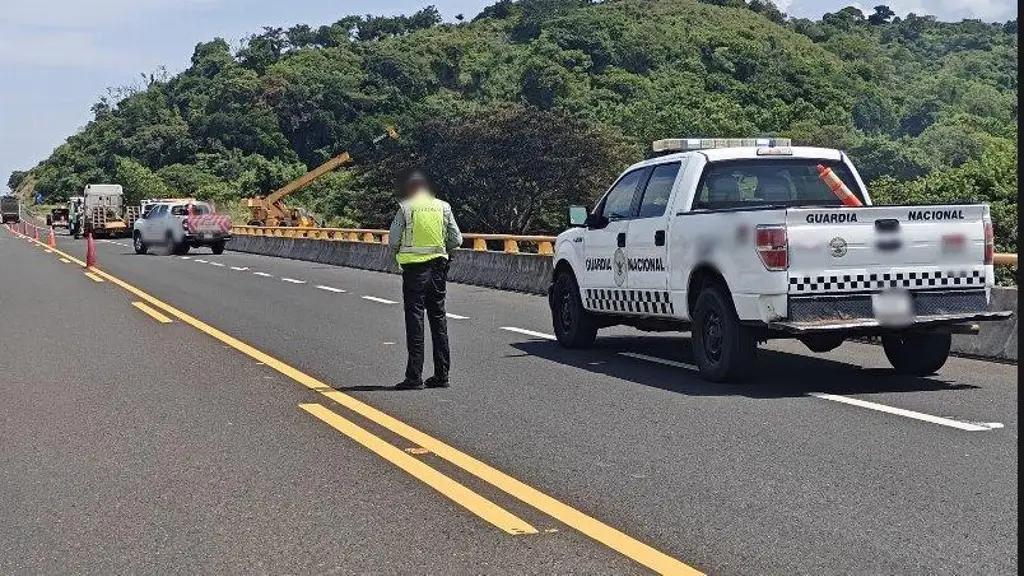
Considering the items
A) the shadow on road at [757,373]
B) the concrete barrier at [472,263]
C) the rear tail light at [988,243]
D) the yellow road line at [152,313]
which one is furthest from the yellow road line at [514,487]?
the concrete barrier at [472,263]

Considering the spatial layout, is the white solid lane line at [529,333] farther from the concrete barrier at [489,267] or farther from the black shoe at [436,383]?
the black shoe at [436,383]

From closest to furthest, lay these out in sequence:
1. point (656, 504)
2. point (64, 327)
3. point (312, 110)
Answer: point (656, 504) → point (64, 327) → point (312, 110)

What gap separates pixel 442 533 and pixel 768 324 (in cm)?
466

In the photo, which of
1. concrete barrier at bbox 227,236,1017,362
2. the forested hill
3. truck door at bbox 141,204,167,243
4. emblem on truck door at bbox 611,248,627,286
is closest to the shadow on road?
emblem on truck door at bbox 611,248,627,286

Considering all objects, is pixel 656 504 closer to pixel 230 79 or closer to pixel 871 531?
pixel 871 531

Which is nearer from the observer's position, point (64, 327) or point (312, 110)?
point (64, 327)

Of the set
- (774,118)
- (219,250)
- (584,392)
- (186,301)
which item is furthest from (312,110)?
(584,392)

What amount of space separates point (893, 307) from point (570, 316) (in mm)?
4119

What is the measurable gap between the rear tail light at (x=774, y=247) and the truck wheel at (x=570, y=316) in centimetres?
358

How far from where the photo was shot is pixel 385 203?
77062 millimetres

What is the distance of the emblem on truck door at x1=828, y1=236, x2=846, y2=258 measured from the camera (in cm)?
1015

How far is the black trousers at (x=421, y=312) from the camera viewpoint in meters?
11.0

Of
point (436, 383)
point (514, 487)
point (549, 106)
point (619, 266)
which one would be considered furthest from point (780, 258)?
point (549, 106)

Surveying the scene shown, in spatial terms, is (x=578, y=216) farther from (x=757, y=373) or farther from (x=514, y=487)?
(x=514, y=487)
